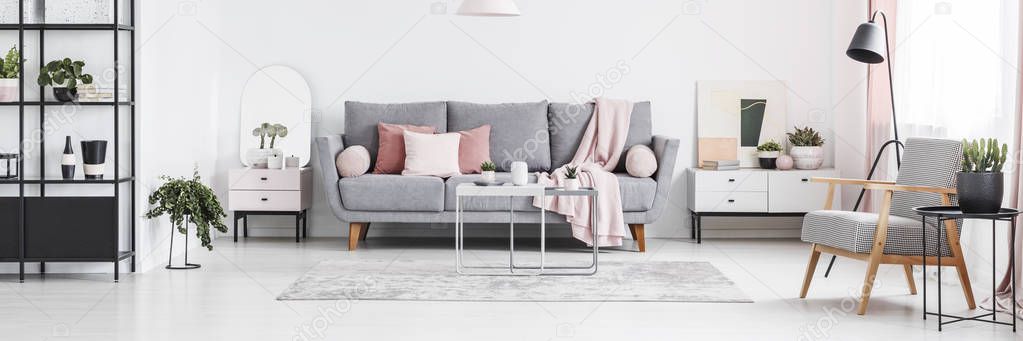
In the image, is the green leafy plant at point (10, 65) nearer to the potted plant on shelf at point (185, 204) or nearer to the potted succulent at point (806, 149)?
the potted plant on shelf at point (185, 204)

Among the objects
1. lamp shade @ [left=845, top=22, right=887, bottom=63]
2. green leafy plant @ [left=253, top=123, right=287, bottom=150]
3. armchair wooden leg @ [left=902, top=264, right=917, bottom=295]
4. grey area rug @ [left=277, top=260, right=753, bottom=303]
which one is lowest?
grey area rug @ [left=277, top=260, right=753, bottom=303]

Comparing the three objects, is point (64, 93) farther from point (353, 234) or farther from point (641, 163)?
point (641, 163)

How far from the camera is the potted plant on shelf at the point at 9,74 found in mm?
4672

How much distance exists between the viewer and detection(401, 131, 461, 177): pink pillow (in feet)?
20.0

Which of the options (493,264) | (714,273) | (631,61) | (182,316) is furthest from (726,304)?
(631,61)

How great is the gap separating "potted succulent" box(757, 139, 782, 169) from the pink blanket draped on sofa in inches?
36.7

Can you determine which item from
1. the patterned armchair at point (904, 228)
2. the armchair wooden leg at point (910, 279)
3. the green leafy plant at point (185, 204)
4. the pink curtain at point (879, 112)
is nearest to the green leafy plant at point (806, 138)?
the pink curtain at point (879, 112)

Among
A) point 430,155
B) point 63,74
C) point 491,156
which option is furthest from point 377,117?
point 63,74

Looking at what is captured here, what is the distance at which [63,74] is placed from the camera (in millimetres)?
4656

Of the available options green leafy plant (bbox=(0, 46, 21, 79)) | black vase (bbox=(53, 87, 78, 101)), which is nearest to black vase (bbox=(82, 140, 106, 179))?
black vase (bbox=(53, 87, 78, 101))

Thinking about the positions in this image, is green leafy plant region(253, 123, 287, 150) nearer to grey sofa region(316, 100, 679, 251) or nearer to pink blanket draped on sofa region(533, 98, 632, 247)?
grey sofa region(316, 100, 679, 251)

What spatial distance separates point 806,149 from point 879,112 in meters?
0.59

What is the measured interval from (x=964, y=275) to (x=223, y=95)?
4789 millimetres

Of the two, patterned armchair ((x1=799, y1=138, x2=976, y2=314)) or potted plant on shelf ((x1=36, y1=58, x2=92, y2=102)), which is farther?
potted plant on shelf ((x1=36, y1=58, x2=92, y2=102))
